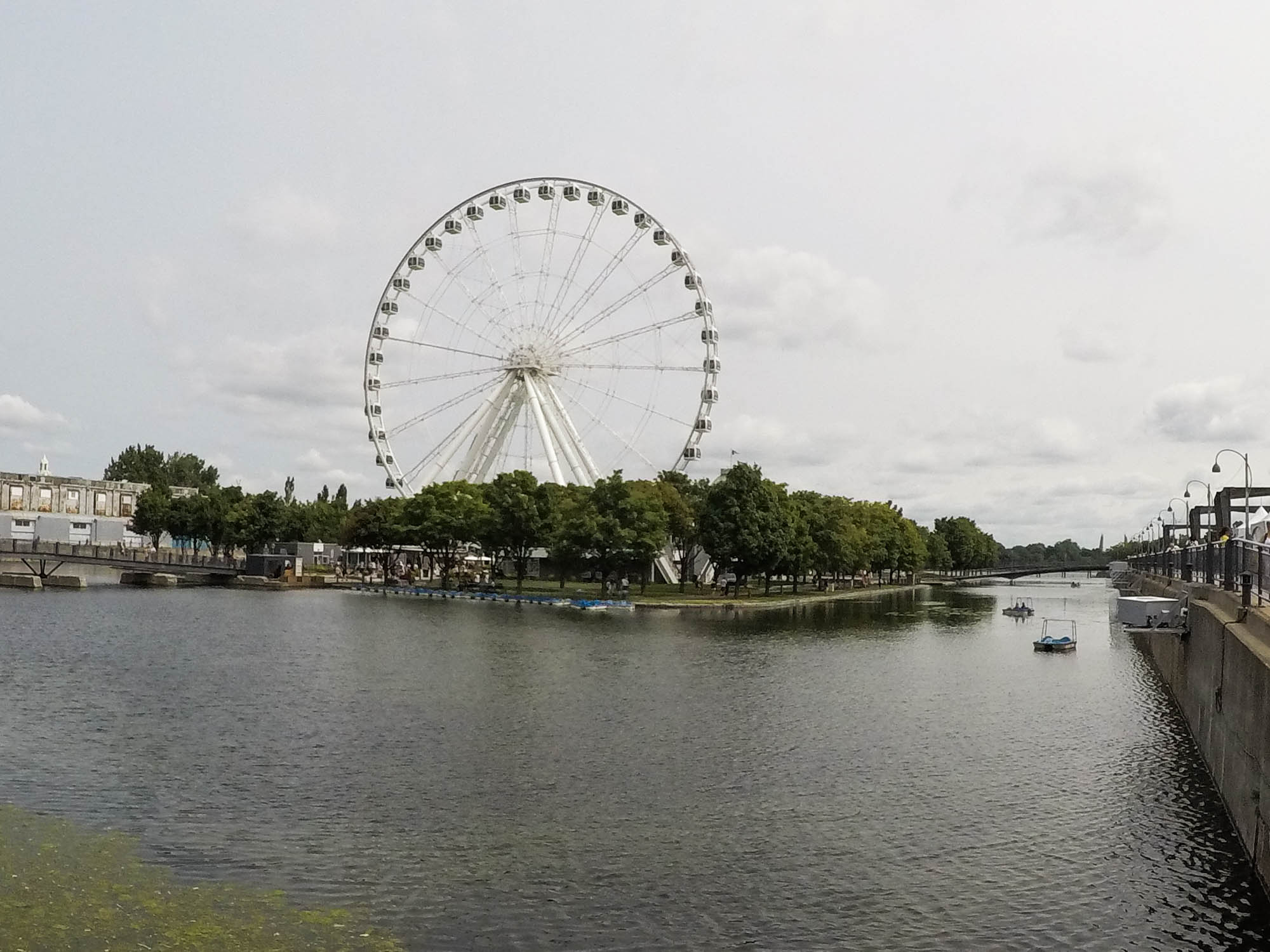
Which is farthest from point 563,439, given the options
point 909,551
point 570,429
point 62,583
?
point 909,551

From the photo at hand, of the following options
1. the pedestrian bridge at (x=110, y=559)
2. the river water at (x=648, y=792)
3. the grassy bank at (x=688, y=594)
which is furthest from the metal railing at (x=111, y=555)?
the river water at (x=648, y=792)

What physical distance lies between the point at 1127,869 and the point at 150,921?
18.3 metres

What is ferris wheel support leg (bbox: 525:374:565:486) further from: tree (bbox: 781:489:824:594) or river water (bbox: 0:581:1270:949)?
river water (bbox: 0:581:1270:949)

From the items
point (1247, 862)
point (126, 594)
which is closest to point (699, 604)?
point (126, 594)

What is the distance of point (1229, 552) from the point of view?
3822cm

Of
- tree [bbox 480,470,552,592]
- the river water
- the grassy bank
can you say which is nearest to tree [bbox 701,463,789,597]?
the grassy bank

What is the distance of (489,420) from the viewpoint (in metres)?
102

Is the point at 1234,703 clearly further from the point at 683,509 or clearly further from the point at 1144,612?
the point at 683,509

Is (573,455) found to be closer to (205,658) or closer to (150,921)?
(205,658)

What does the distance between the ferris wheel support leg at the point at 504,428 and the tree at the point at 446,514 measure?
481 inches

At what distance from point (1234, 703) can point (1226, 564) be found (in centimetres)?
1307

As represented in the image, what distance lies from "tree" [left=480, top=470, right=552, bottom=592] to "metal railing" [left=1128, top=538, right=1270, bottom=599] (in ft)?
188

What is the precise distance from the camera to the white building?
17550 cm

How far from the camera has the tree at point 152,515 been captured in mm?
163875
